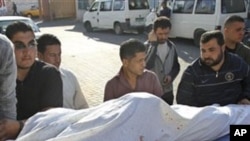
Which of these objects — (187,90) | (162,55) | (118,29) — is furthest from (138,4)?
(187,90)

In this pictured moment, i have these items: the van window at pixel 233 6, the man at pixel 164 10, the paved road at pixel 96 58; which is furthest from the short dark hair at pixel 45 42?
the man at pixel 164 10

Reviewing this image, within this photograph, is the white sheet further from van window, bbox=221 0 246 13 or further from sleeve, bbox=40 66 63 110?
van window, bbox=221 0 246 13

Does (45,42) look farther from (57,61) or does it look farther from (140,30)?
(140,30)

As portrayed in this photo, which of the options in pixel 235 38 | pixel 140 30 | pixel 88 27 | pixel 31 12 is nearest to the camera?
pixel 235 38

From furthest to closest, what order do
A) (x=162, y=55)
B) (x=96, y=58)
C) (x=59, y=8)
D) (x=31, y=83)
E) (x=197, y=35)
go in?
(x=59, y=8)
(x=197, y=35)
(x=96, y=58)
(x=162, y=55)
(x=31, y=83)

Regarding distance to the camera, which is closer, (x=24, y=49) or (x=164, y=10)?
(x=24, y=49)

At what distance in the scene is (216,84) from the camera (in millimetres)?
3219

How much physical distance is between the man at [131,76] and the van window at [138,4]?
49.6ft

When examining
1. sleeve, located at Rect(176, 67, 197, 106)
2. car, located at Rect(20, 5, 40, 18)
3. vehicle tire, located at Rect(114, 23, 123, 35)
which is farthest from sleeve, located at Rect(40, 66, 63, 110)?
car, located at Rect(20, 5, 40, 18)

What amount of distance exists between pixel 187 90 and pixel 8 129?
5.38 feet

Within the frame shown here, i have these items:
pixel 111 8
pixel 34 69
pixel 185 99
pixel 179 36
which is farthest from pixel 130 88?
pixel 111 8

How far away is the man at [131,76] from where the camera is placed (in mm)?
3186

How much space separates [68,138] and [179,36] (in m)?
13.0

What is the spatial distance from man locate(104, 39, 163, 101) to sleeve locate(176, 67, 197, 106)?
25cm
